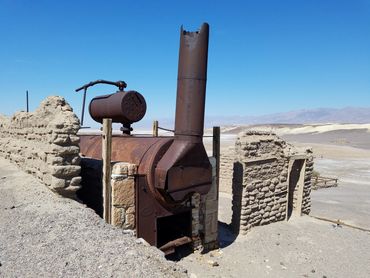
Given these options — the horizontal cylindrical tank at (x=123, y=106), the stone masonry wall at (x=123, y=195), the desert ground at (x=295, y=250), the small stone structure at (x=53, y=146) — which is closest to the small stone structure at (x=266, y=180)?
the desert ground at (x=295, y=250)

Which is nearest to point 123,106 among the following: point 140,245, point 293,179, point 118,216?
point 118,216

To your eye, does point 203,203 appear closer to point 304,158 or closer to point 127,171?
point 127,171

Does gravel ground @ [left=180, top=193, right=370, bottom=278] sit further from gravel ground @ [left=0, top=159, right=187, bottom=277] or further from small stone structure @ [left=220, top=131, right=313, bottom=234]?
gravel ground @ [left=0, top=159, right=187, bottom=277]

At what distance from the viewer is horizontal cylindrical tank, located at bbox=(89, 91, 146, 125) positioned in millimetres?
8445

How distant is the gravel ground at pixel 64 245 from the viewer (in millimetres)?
3943

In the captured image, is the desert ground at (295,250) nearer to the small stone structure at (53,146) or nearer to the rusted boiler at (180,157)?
the rusted boiler at (180,157)

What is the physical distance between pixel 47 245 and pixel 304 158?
908 centimetres

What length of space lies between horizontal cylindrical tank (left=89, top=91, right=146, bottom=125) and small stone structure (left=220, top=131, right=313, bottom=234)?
3.16 metres

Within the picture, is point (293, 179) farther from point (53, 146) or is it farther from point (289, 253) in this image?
point (53, 146)

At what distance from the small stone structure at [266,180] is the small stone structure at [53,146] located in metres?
4.98

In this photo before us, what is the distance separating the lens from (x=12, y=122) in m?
9.08

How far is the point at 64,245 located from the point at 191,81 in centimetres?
374

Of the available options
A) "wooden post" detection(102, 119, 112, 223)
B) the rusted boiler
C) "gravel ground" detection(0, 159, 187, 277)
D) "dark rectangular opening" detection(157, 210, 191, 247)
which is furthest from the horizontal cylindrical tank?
"gravel ground" detection(0, 159, 187, 277)

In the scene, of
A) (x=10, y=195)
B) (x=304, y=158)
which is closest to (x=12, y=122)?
(x=10, y=195)
